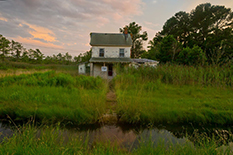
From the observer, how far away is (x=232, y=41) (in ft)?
74.9

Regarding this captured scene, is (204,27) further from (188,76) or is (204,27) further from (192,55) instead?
(188,76)

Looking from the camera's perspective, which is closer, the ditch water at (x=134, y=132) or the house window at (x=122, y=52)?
the ditch water at (x=134, y=132)

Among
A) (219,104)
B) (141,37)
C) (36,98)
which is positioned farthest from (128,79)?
(141,37)

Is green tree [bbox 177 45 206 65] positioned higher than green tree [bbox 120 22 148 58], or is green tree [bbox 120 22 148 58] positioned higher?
green tree [bbox 120 22 148 58]

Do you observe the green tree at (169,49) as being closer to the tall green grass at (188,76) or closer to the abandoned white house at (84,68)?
the tall green grass at (188,76)

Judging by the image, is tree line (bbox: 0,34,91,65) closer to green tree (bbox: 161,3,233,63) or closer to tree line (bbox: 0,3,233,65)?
tree line (bbox: 0,3,233,65)

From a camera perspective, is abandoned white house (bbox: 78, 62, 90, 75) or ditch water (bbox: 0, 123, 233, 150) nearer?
ditch water (bbox: 0, 123, 233, 150)

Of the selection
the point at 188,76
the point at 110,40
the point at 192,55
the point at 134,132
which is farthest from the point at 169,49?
the point at 134,132

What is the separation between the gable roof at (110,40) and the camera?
15680 millimetres

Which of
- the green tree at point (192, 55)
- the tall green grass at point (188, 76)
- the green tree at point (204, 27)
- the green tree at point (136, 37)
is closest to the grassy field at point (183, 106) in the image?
the tall green grass at point (188, 76)

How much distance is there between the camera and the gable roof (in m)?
15.7

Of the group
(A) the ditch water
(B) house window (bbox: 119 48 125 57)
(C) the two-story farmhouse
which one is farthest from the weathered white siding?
(A) the ditch water

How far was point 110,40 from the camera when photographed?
53.4 feet

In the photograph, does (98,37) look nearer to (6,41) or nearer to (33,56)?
(6,41)
